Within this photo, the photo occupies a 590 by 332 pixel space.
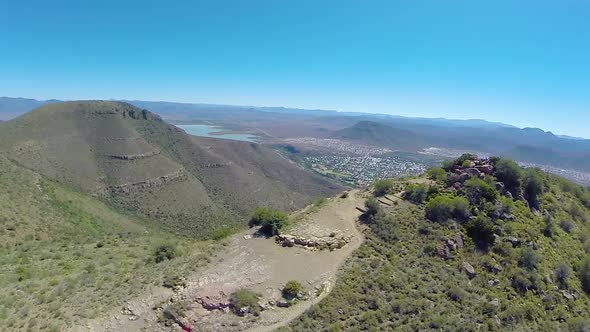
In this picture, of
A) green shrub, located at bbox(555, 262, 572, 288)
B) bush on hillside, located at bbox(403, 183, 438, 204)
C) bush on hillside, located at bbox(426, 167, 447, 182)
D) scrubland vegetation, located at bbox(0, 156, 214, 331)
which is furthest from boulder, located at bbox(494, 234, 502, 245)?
scrubland vegetation, located at bbox(0, 156, 214, 331)

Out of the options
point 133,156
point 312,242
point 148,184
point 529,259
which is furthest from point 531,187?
point 133,156

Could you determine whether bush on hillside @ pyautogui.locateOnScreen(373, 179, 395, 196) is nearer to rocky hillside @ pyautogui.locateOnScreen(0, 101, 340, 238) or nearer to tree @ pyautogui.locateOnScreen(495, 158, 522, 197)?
tree @ pyautogui.locateOnScreen(495, 158, 522, 197)

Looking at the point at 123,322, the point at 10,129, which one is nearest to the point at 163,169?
the point at 10,129

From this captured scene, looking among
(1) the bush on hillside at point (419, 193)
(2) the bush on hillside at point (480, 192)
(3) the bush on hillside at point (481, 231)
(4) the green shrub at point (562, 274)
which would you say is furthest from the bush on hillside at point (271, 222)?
(4) the green shrub at point (562, 274)

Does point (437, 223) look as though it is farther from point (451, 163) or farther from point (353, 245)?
point (451, 163)

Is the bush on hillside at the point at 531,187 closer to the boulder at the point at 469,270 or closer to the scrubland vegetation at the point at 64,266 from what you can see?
the boulder at the point at 469,270

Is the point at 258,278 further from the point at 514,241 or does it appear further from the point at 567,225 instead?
the point at 567,225
